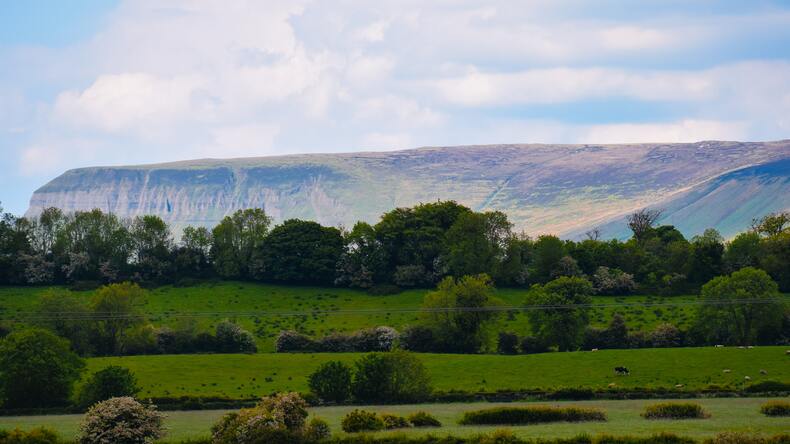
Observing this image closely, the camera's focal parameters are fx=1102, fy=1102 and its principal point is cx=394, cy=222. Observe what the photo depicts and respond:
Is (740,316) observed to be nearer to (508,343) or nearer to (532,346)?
(532,346)

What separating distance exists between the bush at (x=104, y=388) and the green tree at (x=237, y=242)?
67.3m

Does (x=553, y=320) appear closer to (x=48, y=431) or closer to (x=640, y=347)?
(x=640, y=347)

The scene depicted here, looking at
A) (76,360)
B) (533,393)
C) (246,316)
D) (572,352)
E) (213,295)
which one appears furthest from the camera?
(213,295)

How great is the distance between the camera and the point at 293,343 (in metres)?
124

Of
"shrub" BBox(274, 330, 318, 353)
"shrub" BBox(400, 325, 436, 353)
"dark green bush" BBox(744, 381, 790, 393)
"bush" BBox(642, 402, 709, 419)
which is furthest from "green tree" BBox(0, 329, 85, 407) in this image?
"dark green bush" BBox(744, 381, 790, 393)

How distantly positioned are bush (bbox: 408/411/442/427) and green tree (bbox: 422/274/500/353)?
149 ft

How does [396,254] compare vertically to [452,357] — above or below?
above

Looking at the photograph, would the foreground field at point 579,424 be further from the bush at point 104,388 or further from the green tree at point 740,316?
the green tree at point 740,316

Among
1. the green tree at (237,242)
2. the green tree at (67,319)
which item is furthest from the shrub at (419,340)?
the green tree at (237,242)

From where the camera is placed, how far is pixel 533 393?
302ft

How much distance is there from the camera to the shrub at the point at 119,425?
69.5 meters

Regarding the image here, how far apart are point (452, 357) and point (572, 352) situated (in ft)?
39.9

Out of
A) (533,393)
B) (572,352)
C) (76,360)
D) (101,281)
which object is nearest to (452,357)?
(572,352)

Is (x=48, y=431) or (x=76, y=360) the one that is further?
(x=76, y=360)
